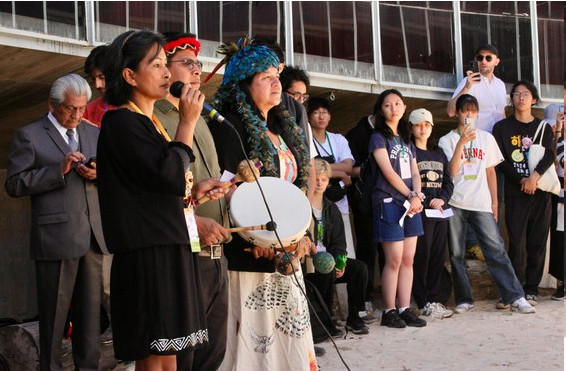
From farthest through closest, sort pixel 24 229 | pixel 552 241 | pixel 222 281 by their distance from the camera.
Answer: pixel 552 241 → pixel 24 229 → pixel 222 281

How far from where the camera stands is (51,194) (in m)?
5.54

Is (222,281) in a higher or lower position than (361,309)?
higher

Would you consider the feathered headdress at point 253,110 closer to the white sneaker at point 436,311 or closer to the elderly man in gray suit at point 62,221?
the elderly man in gray suit at point 62,221

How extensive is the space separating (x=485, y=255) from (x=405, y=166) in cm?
145

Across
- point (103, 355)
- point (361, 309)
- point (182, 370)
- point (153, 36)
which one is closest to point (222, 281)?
point (182, 370)

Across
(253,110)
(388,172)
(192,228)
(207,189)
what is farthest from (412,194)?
(192,228)

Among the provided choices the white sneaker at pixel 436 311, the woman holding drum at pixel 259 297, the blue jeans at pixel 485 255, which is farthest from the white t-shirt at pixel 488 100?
the woman holding drum at pixel 259 297

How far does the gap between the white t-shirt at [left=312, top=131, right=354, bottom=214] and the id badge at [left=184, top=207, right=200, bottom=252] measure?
4.31m

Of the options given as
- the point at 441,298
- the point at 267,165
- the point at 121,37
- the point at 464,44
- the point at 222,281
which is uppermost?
the point at 464,44

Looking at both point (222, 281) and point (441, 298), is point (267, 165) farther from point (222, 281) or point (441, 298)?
point (441, 298)

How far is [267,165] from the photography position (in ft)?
16.5

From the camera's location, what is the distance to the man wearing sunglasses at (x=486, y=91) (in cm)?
959

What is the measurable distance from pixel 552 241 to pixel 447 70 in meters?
2.20

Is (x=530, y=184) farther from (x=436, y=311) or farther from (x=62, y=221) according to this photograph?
(x=62, y=221)
